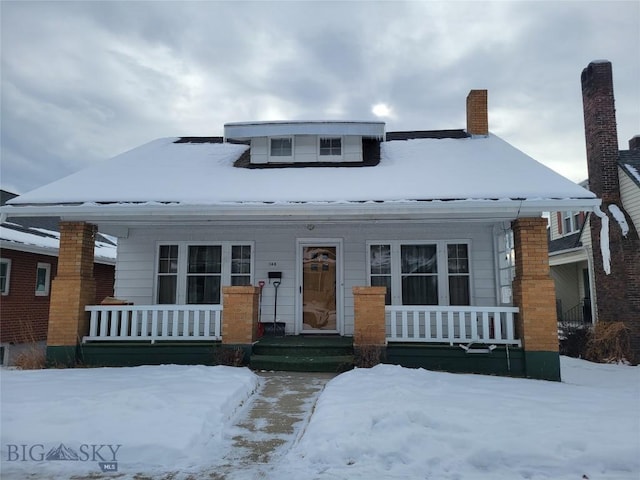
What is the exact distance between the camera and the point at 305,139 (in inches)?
432

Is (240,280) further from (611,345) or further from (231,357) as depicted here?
(611,345)

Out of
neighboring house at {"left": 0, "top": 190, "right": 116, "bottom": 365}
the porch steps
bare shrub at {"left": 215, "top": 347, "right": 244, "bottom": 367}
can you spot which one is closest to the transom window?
the porch steps

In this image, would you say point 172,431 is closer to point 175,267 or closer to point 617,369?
point 175,267

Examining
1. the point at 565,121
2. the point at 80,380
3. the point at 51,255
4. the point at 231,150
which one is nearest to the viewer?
the point at 80,380

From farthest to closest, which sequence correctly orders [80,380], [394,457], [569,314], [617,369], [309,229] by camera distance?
[569,314] < [617,369] < [309,229] < [80,380] < [394,457]

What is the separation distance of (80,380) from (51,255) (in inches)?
394

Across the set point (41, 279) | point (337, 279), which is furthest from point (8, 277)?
point (337, 279)

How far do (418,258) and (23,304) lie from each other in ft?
42.6

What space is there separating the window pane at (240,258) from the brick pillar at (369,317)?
3.38m

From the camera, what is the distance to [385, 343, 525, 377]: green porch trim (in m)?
Answer: 7.62

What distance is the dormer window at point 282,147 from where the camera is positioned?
10.9m

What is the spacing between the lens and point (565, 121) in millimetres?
16047

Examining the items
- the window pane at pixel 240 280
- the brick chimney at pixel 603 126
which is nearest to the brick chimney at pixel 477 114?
the brick chimney at pixel 603 126

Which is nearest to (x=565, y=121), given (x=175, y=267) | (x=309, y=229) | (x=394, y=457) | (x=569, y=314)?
(x=569, y=314)
